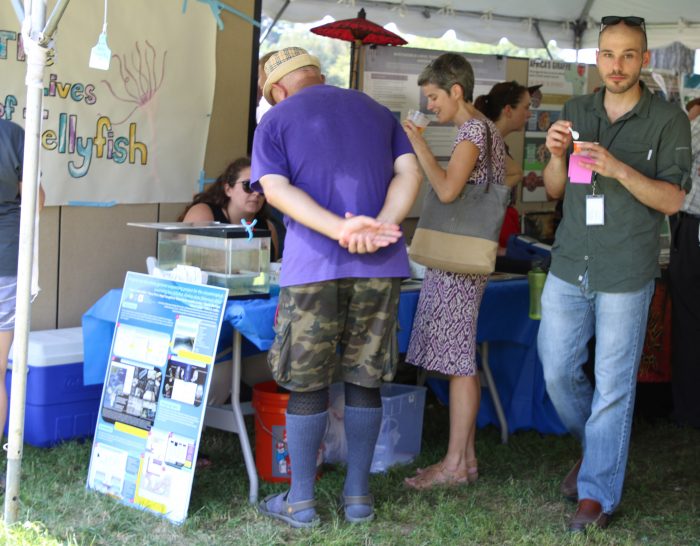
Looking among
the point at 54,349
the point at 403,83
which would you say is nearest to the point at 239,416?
the point at 54,349

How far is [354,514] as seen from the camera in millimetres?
3166

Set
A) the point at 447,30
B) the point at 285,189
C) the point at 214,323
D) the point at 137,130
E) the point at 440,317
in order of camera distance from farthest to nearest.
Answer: the point at 447,30
the point at 137,130
the point at 440,317
the point at 214,323
the point at 285,189

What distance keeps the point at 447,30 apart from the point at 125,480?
11.9 feet

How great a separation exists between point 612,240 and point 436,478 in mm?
1163

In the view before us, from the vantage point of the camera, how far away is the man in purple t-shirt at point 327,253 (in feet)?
9.70

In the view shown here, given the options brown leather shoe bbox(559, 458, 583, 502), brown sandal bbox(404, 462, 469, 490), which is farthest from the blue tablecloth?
brown leather shoe bbox(559, 458, 583, 502)

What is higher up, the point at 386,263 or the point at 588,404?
the point at 386,263

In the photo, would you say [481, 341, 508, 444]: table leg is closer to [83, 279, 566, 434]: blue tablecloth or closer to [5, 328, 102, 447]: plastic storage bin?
[83, 279, 566, 434]: blue tablecloth

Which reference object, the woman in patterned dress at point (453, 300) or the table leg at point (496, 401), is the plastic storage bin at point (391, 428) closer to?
the woman in patterned dress at point (453, 300)

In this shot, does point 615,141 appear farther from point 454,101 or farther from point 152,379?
point 152,379

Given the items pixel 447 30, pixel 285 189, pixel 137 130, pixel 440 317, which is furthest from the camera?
pixel 447 30

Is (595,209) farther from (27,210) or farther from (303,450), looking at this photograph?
(27,210)

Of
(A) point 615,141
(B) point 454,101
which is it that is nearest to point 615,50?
(A) point 615,141

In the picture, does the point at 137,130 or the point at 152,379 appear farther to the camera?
the point at 137,130
